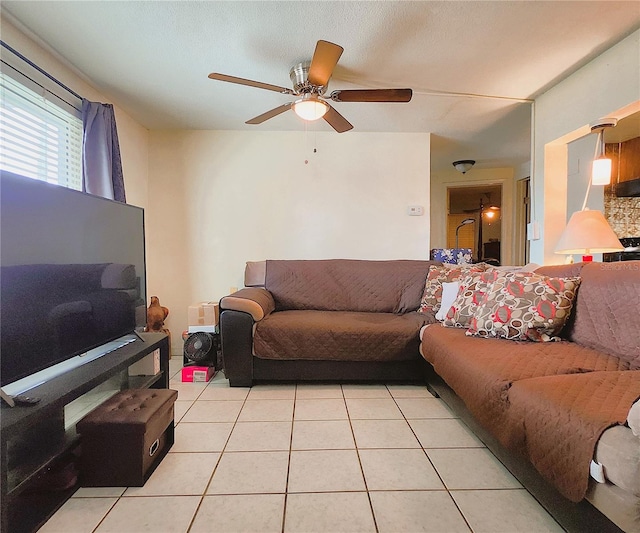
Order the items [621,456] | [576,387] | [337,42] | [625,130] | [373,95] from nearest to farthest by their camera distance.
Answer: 1. [621,456]
2. [576,387]
3. [337,42]
4. [373,95]
5. [625,130]

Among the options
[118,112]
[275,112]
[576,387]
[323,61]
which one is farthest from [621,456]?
[118,112]

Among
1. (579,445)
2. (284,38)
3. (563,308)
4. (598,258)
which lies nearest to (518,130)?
(598,258)

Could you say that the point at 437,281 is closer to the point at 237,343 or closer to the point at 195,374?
the point at 237,343

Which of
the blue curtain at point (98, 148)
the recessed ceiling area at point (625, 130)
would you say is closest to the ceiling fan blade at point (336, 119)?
the blue curtain at point (98, 148)

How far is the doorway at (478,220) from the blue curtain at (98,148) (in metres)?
5.80

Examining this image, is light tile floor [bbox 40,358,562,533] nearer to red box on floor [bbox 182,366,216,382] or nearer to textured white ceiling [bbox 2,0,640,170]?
red box on floor [bbox 182,366,216,382]

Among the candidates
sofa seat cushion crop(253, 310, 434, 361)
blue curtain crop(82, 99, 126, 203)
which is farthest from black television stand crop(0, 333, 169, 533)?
blue curtain crop(82, 99, 126, 203)

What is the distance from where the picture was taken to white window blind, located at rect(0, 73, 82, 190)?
1.92 m

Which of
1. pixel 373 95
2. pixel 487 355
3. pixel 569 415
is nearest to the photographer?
pixel 569 415

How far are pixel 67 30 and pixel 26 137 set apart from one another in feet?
2.19

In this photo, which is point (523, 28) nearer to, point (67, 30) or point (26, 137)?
point (67, 30)

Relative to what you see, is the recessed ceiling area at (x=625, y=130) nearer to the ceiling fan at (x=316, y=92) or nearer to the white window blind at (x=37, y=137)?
the ceiling fan at (x=316, y=92)

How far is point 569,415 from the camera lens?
1012mm

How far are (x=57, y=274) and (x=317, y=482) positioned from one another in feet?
4.37
